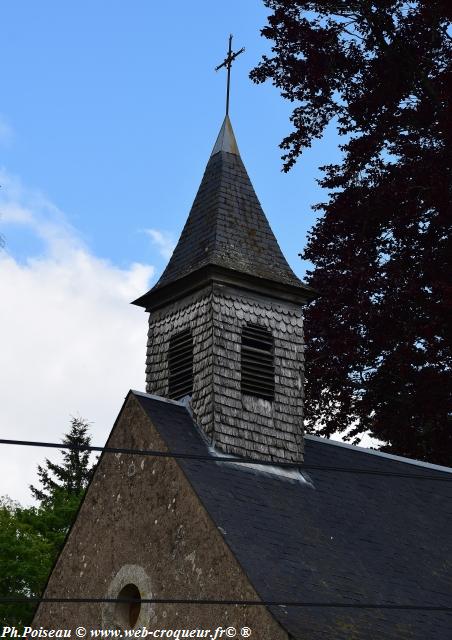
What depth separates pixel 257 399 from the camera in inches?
708

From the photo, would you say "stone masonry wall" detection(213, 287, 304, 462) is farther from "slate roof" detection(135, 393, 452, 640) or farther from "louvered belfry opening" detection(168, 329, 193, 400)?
"louvered belfry opening" detection(168, 329, 193, 400)

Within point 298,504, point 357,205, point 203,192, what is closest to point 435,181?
point 357,205

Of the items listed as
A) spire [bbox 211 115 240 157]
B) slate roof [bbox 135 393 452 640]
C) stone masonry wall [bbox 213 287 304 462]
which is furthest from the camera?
spire [bbox 211 115 240 157]

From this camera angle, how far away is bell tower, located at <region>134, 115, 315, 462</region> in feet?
57.7

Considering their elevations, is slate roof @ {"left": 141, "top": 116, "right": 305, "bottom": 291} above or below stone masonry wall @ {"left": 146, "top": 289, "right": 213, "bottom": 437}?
above

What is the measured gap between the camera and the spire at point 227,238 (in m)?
18.7

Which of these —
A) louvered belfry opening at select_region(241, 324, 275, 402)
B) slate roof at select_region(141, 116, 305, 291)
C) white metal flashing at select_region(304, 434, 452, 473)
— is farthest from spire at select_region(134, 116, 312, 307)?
→ white metal flashing at select_region(304, 434, 452, 473)

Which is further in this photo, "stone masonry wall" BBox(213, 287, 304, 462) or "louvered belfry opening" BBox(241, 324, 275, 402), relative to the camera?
"louvered belfry opening" BBox(241, 324, 275, 402)

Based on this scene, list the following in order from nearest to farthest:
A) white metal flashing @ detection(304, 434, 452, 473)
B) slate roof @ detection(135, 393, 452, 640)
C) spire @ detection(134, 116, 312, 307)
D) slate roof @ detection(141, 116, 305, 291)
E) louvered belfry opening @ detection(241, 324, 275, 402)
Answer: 1. slate roof @ detection(135, 393, 452, 640)
2. louvered belfry opening @ detection(241, 324, 275, 402)
3. spire @ detection(134, 116, 312, 307)
4. slate roof @ detection(141, 116, 305, 291)
5. white metal flashing @ detection(304, 434, 452, 473)

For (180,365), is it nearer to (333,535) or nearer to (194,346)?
(194,346)

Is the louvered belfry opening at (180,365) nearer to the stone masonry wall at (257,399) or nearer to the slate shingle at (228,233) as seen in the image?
the stone masonry wall at (257,399)

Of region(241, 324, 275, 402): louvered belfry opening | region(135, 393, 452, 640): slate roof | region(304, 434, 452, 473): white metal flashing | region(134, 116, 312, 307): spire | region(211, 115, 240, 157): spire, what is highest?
region(211, 115, 240, 157): spire

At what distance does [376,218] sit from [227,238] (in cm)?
612

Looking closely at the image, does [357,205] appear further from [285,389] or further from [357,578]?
[357,578]
